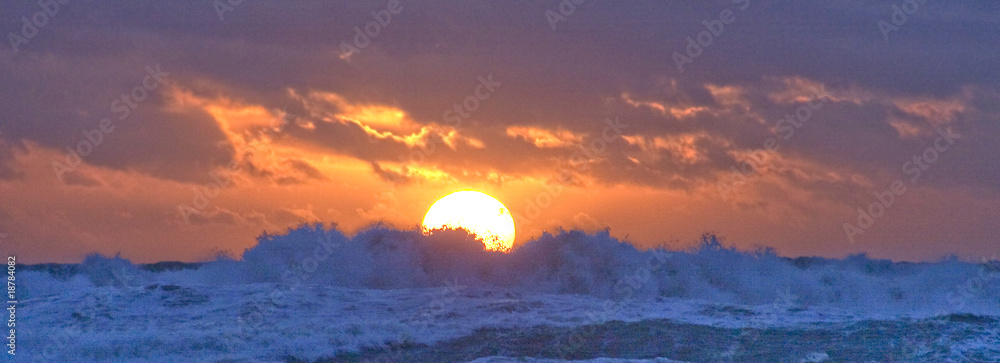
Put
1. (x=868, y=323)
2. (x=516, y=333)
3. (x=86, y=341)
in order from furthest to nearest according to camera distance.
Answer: (x=868, y=323) < (x=516, y=333) < (x=86, y=341)

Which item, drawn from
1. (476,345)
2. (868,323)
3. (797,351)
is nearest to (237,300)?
(476,345)

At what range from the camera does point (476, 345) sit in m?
13.9

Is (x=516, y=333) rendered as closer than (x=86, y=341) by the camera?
No

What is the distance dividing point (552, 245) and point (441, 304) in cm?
646

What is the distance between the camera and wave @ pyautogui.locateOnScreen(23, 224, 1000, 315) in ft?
74.8

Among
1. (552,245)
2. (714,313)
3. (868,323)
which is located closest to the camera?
(868,323)

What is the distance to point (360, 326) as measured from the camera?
15.1m

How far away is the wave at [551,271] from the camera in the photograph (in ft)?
74.8

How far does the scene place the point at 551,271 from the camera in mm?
23188

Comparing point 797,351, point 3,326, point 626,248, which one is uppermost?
point 626,248

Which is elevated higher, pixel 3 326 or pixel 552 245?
pixel 552 245

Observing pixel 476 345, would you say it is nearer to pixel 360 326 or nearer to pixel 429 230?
pixel 360 326

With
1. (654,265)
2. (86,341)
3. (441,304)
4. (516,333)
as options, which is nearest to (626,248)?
(654,265)

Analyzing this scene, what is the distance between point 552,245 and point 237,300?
9201 millimetres
